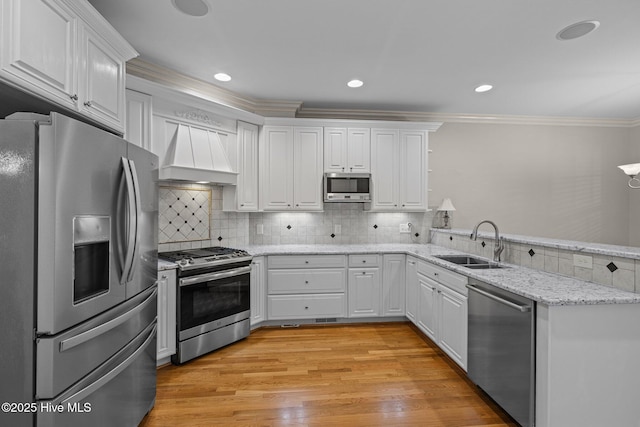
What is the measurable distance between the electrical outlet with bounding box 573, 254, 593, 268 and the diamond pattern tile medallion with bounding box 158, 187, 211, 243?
3.50 m

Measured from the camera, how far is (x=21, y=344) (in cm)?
127

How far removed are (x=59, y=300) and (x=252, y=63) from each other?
2599 millimetres

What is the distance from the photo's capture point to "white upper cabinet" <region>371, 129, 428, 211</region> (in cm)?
414

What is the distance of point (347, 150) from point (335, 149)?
0.53 ft

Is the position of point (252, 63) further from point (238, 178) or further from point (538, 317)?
point (538, 317)

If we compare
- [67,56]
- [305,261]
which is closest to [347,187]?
[305,261]

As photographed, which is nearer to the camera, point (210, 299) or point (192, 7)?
point (192, 7)

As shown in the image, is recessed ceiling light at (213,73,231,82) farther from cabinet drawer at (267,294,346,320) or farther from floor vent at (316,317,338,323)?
floor vent at (316,317,338,323)

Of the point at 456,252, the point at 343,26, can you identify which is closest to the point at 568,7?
A: the point at 343,26

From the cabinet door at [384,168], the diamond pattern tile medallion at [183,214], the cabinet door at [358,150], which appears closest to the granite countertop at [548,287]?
the cabinet door at [384,168]

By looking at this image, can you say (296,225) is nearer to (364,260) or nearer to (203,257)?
(364,260)

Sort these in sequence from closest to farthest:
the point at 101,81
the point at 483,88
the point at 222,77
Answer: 1. the point at 101,81
2. the point at 222,77
3. the point at 483,88

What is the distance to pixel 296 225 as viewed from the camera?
430cm

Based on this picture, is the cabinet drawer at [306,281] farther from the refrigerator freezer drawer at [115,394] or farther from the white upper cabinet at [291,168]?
the refrigerator freezer drawer at [115,394]
